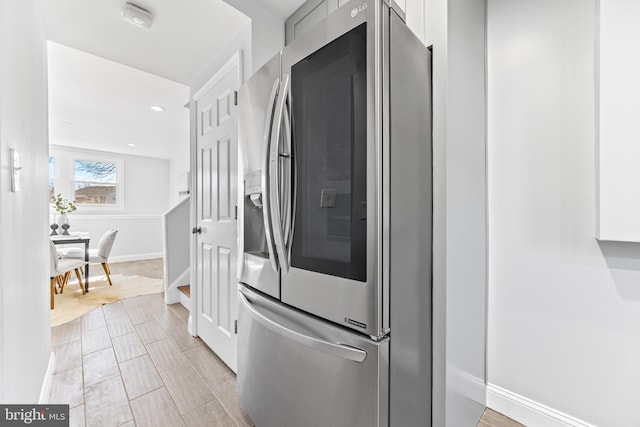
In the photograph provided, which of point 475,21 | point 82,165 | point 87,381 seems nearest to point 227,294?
point 87,381

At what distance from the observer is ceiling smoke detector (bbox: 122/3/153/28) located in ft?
5.58

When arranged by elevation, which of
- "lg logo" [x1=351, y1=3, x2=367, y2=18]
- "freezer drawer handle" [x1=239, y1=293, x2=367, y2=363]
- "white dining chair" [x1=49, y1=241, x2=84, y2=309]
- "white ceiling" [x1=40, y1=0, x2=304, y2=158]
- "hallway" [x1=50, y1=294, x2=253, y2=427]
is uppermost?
"white ceiling" [x1=40, y1=0, x2=304, y2=158]

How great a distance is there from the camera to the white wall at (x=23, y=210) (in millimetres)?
937

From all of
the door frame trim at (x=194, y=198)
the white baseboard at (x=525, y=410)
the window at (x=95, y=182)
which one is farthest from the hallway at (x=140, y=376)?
the window at (x=95, y=182)

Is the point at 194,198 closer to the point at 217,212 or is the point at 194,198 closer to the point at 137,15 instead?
the point at 217,212

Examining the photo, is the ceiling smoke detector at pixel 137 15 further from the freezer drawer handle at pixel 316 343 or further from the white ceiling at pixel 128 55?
the freezer drawer handle at pixel 316 343

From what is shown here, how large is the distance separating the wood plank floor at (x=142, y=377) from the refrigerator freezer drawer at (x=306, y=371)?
396 millimetres

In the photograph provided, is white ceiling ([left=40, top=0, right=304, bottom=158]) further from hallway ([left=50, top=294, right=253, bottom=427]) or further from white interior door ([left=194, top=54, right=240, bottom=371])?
hallway ([left=50, top=294, right=253, bottom=427])

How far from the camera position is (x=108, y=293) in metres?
3.87

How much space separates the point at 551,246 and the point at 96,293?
499cm

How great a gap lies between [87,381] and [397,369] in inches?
82.6

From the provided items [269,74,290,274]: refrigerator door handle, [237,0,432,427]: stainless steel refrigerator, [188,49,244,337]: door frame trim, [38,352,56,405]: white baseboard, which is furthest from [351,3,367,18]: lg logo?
[38,352,56,405]: white baseboard

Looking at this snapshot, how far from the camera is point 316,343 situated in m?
1.02

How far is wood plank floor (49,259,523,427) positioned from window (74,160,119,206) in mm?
4286
